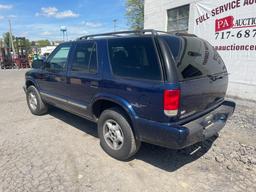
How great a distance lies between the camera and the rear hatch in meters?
2.68

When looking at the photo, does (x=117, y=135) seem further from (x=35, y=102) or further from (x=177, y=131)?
(x=35, y=102)

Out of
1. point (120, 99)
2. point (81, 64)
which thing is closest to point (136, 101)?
point (120, 99)

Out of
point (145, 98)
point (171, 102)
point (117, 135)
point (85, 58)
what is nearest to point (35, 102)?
point (85, 58)

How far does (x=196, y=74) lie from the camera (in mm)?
2857

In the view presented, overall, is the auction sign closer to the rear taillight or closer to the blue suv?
the blue suv

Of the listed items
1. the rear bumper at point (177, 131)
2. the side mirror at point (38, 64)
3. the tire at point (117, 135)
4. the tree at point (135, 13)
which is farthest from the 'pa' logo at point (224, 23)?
the tree at point (135, 13)

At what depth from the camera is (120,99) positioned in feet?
10.0

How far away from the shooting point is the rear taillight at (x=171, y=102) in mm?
2504

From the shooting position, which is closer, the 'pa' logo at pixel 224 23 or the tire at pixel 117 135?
the tire at pixel 117 135

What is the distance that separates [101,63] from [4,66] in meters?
21.9

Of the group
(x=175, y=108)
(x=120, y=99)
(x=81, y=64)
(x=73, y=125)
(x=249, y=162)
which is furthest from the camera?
(x=73, y=125)

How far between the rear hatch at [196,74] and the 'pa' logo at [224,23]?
3887 millimetres

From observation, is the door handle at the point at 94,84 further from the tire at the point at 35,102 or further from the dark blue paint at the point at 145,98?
the tire at the point at 35,102

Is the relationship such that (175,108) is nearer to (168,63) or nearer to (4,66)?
(168,63)
